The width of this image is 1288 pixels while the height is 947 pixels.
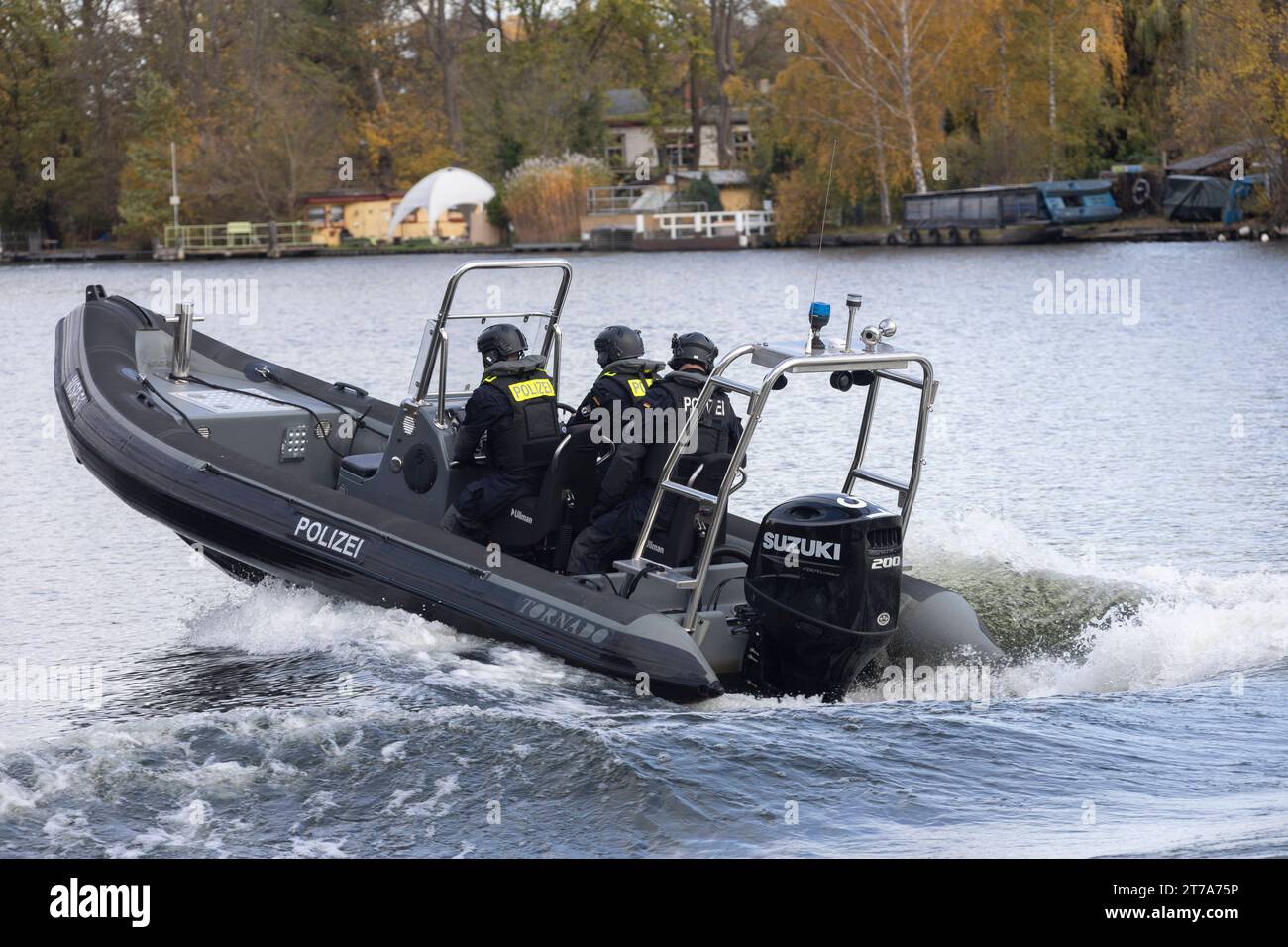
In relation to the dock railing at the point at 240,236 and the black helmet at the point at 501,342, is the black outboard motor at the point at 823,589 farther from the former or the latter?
the dock railing at the point at 240,236

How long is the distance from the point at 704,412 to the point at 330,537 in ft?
6.48

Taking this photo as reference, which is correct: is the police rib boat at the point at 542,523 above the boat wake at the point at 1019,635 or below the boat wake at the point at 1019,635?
above

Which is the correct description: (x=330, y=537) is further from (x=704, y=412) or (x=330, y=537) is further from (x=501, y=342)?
(x=704, y=412)

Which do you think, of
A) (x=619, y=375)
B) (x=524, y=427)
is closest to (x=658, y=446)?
(x=619, y=375)

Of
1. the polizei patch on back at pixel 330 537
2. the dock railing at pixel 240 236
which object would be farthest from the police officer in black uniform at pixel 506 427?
the dock railing at pixel 240 236

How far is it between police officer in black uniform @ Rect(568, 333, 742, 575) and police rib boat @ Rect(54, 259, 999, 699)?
11 centimetres

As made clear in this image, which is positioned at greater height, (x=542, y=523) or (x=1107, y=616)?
(x=542, y=523)

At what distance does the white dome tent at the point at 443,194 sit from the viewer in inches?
2244

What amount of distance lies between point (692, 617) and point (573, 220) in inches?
2072

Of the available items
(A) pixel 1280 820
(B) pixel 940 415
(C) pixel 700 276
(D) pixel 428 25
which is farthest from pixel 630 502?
(D) pixel 428 25

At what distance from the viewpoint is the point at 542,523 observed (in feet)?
25.7

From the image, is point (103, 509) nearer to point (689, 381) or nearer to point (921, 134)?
point (689, 381)

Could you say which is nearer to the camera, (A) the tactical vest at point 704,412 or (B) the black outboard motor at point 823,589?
(B) the black outboard motor at point 823,589

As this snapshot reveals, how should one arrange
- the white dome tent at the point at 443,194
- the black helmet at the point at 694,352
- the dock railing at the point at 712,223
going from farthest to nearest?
the white dome tent at the point at 443,194 < the dock railing at the point at 712,223 < the black helmet at the point at 694,352
